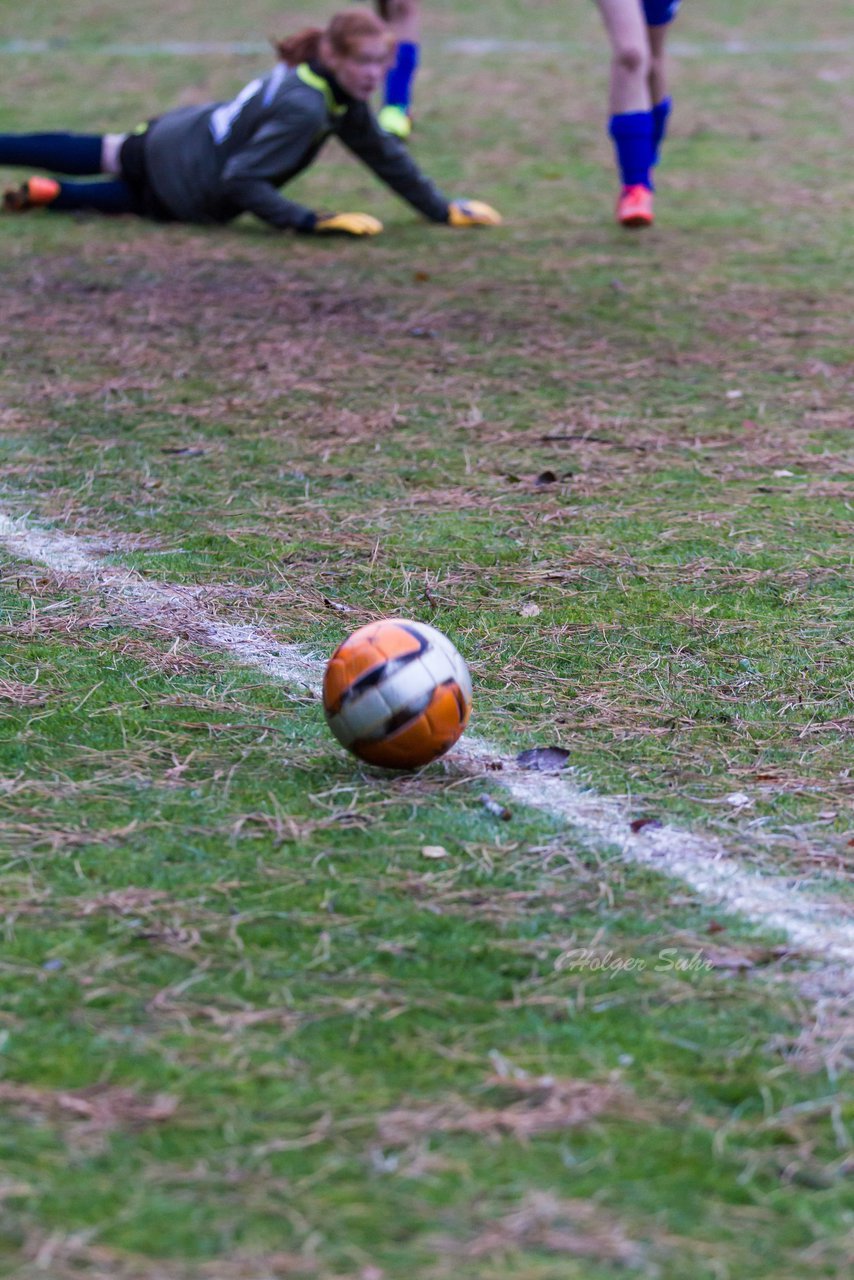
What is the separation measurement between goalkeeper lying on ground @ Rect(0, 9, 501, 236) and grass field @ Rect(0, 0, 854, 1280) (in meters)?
0.96

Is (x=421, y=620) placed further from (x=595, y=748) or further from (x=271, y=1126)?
(x=271, y=1126)

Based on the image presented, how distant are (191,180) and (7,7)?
10.9 m

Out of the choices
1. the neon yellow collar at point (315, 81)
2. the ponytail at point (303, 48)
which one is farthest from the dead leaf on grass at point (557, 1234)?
the ponytail at point (303, 48)

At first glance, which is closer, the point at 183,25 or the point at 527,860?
the point at 527,860

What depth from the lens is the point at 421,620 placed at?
393cm

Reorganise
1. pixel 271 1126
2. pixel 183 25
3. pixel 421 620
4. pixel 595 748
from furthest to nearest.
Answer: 1. pixel 183 25
2. pixel 421 620
3. pixel 595 748
4. pixel 271 1126

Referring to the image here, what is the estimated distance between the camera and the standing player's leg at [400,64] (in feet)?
34.2

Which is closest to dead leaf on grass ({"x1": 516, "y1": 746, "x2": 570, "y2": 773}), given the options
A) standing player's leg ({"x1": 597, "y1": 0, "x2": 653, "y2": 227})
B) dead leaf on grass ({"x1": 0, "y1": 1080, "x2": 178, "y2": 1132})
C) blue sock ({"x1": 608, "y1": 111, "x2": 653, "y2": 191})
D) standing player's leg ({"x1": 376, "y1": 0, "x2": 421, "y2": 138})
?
dead leaf on grass ({"x1": 0, "y1": 1080, "x2": 178, "y2": 1132})

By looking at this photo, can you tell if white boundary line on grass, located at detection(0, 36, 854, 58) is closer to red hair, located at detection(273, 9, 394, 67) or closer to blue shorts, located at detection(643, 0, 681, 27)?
blue shorts, located at detection(643, 0, 681, 27)

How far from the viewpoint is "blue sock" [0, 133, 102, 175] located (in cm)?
887

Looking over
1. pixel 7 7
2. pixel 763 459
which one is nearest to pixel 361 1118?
pixel 763 459

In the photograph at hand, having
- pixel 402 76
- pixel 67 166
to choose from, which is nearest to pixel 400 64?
pixel 402 76

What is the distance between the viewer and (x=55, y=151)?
29.1ft

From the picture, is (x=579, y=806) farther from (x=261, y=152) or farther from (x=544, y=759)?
(x=261, y=152)
